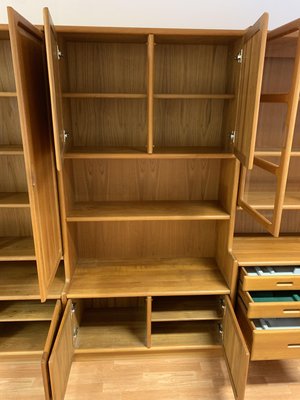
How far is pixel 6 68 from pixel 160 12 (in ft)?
3.05

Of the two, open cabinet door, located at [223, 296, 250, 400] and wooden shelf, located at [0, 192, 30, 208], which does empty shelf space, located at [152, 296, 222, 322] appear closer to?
open cabinet door, located at [223, 296, 250, 400]

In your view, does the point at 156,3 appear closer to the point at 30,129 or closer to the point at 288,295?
the point at 30,129

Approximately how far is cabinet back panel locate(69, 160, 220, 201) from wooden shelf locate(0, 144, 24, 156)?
0.33 m

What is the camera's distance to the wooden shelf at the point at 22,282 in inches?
71.4

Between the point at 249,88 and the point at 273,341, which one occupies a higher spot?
the point at 249,88

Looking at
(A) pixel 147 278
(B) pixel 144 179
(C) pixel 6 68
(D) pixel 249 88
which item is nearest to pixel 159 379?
(A) pixel 147 278

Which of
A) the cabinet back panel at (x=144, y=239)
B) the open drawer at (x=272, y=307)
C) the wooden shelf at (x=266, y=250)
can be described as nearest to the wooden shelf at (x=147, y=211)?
the cabinet back panel at (x=144, y=239)

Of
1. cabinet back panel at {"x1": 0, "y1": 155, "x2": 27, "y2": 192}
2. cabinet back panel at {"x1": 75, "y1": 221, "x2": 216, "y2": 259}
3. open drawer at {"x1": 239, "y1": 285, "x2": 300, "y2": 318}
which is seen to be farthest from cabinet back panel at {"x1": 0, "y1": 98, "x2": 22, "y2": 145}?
open drawer at {"x1": 239, "y1": 285, "x2": 300, "y2": 318}

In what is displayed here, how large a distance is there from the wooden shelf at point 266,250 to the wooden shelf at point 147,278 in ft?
0.73

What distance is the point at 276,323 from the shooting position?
183cm

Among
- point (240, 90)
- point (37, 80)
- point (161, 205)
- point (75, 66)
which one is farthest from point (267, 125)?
point (37, 80)

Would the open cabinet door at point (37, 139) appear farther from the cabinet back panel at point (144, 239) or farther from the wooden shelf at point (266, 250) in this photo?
the wooden shelf at point (266, 250)

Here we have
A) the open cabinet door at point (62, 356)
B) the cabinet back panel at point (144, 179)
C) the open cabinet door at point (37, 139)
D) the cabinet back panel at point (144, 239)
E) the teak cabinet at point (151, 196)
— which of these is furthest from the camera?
the cabinet back panel at point (144, 239)

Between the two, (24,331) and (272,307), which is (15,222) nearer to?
(24,331)
